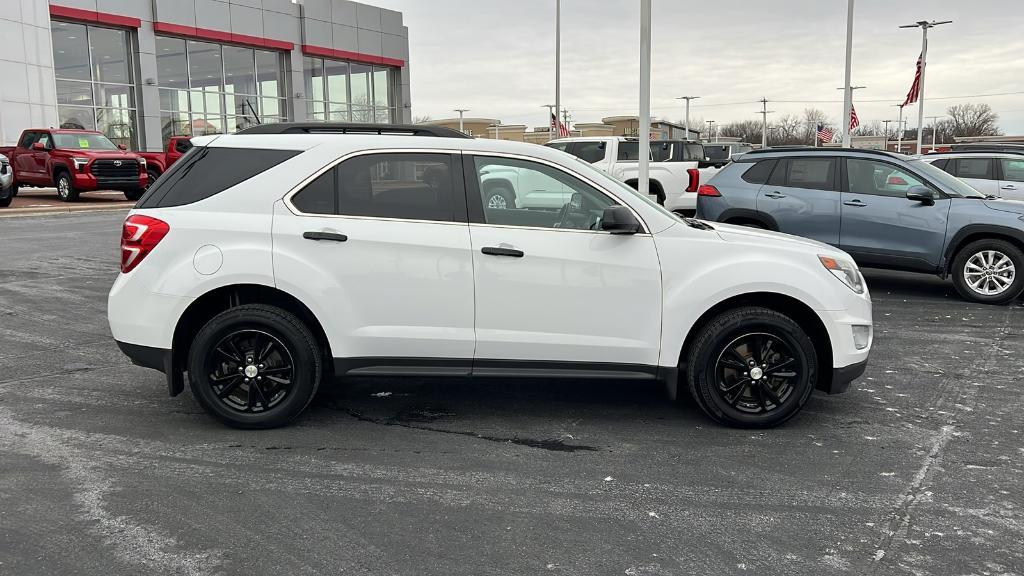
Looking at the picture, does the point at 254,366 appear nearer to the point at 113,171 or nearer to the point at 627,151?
the point at 627,151

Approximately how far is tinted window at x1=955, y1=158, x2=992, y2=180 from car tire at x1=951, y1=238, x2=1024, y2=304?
4386mm

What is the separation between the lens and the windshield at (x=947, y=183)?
9805 mm

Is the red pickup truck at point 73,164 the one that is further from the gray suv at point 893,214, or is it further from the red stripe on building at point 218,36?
the gray suv at point 893,214

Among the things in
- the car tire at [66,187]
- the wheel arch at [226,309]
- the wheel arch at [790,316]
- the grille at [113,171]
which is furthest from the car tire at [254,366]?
the car tire at [66,187]

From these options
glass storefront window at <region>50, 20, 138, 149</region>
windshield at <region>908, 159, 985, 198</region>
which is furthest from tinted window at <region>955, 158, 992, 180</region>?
glass storefront window at <region>50, 20, 138, 149</region>

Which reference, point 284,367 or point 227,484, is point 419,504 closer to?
point 227,484

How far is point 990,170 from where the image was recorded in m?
13.4

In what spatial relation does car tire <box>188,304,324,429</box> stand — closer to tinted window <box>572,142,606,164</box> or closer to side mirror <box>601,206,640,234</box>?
side mirror <box>601,206,640,234</box>

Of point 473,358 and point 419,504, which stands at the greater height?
point 473,358

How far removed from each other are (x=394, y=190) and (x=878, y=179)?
7267 mm

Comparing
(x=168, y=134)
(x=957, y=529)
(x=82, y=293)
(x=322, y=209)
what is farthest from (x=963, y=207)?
(x=168, y=134)

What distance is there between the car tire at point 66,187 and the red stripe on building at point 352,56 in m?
17.9

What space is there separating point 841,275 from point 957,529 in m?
1.86

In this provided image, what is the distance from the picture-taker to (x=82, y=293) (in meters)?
9.74
